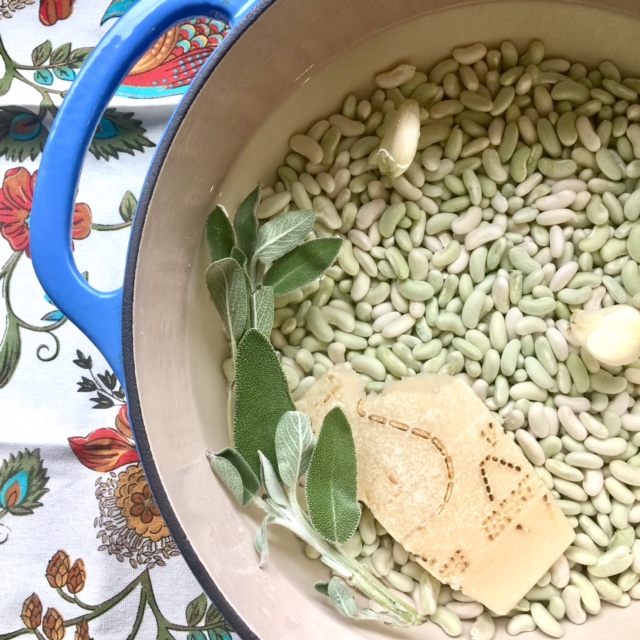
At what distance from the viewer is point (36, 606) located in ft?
1.80

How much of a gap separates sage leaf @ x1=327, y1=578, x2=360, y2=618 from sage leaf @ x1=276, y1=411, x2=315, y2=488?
0.23ft

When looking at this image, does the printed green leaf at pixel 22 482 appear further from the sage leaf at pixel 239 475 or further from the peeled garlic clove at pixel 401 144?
the peeled garlic clove at pixel 401 144

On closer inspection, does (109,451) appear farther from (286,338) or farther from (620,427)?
(620,427)

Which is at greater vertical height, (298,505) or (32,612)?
(298,505)

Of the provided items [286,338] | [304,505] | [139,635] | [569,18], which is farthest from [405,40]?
[139,635]

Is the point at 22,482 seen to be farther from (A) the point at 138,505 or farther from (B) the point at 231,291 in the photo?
(B) the point at 231,291

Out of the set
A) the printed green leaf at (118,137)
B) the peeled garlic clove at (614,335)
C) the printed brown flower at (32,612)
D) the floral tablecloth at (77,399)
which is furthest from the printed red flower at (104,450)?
the peeled garlic clove at (614,335)

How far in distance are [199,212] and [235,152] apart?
0.05 meters

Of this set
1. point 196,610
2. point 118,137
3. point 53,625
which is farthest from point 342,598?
point 118,137

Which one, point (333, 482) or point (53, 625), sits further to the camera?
point (53, 625)

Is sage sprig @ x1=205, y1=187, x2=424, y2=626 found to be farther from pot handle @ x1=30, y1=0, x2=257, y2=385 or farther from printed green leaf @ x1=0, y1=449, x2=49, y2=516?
printed green leaf @ x1=0, y1=449, x2=49, y2=516

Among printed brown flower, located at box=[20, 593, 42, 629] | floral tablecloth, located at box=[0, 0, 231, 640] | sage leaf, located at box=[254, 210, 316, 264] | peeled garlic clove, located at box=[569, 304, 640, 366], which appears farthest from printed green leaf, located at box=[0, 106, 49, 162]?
peeled garlic clove, located at box=[569, 304, 640, 366]

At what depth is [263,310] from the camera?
17.1 inches

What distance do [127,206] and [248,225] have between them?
6.5 inches
